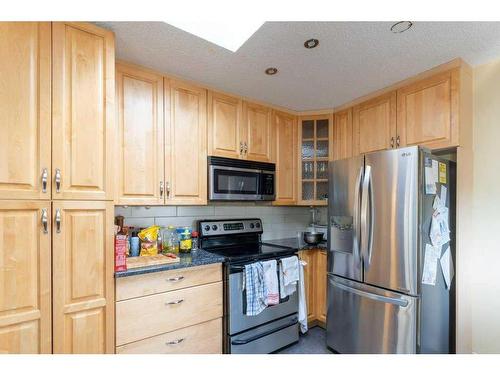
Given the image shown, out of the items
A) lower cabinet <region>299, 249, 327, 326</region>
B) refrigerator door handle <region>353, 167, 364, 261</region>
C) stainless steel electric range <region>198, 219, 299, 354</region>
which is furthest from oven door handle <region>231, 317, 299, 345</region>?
refrigerator door handle <region>353, 167, 364, 261</region>

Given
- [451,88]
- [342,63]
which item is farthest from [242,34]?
[451,88]

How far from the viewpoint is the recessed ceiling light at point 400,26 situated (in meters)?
1.32

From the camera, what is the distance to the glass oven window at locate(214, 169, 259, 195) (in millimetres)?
2136

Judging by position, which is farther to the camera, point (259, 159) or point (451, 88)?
point (259, 159)

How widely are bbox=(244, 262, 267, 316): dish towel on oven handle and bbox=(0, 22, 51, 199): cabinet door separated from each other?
4.28 ft

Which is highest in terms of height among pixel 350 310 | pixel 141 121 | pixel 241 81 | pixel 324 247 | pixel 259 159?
pixel 241 81

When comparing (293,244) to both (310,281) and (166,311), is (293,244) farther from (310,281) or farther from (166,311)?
(166,311)

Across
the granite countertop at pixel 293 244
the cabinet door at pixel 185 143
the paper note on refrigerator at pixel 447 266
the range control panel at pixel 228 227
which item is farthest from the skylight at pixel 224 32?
the paper note on refrigerator at pixel 447 266

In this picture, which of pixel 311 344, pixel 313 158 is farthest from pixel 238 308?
pixel 313 158

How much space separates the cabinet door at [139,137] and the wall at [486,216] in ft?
7.65

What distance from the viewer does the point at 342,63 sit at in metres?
1.76

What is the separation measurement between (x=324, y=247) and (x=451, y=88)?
62.8 inches

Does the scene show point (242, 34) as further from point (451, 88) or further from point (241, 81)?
point (451, 88)

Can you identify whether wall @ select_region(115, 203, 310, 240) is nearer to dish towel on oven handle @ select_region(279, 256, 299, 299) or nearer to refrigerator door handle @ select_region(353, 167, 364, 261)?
dish towel on oven handle @ select_region(279, 256, 299, 299)
